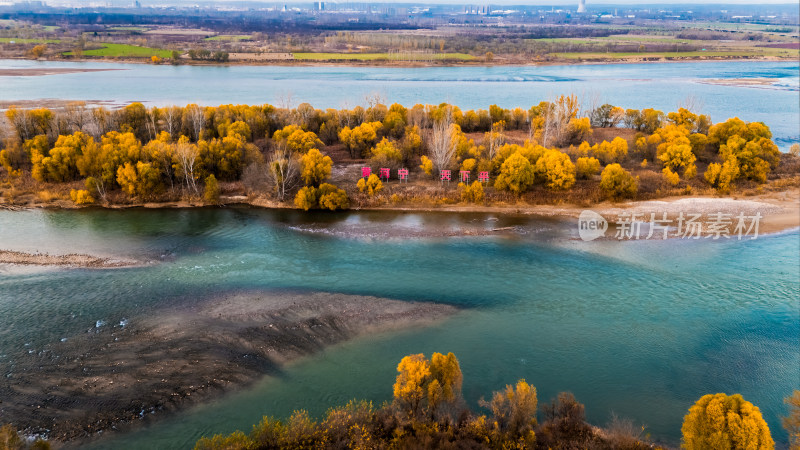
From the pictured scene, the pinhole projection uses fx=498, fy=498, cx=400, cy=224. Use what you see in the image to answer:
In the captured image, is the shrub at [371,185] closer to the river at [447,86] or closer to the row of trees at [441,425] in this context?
the river at [447,86]

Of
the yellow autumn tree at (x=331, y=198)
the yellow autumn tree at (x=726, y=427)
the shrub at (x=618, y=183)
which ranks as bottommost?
the yellow autumn tree at (x=726, y=427)

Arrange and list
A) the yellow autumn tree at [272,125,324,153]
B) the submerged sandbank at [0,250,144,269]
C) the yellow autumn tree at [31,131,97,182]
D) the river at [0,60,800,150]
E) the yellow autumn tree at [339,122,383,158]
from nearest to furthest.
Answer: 1. the submerged sandbank at [0,250,144,269]
2. the yellow autumn tree at [31,131,97,182]
3. the yellow autumn tree at [272,125,324,153]
4. the yellow autumn tree at [339,122,383,158]
5. the river at [0,60,800,150]

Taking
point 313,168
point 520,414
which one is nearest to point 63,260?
point 313,168

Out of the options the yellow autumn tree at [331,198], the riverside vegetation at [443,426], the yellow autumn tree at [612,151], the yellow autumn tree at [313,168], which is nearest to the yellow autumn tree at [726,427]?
the riverside vegetation at [443,426]

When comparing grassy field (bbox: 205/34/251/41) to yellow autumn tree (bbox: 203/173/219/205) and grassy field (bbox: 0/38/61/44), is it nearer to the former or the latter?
grassy field (bbox: 0/38/61/44)

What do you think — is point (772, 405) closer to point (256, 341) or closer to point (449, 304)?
point (449, 304)

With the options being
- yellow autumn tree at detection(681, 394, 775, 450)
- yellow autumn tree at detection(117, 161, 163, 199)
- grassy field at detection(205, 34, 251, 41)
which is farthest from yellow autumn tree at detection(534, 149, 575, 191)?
grassy field at detection(205, 34, 251, 41)

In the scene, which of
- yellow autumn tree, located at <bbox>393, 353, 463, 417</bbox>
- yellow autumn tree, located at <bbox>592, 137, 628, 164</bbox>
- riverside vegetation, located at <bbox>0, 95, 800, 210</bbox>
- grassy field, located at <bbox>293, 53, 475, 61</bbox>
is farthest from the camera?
grassy field, located at <bbox>293, 53, 475, 61</bbox>
